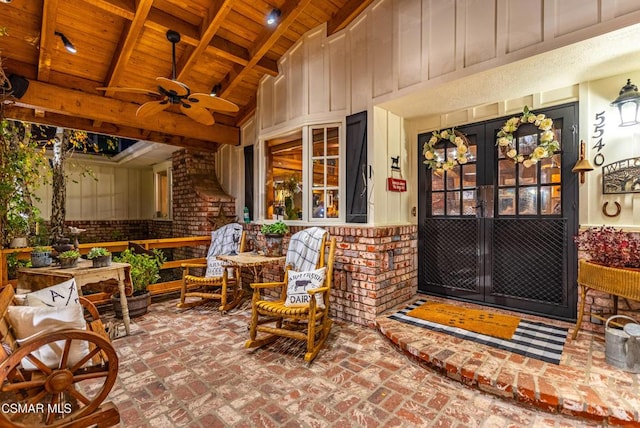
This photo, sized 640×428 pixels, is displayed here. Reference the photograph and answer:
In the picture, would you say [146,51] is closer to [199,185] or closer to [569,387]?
[199,185]

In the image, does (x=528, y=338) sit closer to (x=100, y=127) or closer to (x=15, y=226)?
(x=15, y=226)

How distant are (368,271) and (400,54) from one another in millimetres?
2329

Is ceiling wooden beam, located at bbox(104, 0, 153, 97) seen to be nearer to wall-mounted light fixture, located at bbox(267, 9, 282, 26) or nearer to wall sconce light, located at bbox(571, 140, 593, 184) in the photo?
wall-mounted light fixture, located at bbox(267, 9, 282, 26)

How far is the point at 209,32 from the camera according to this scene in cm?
341

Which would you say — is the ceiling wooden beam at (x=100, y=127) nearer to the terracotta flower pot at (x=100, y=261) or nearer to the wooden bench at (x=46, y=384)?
the terracotta flower pot at (x=100, y=261)

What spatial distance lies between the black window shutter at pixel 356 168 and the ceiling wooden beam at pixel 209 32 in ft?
5.60

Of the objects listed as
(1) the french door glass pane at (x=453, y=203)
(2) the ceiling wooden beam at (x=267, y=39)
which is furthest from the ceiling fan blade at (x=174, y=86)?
(1) the french door glass pane at (x=453, y=203)

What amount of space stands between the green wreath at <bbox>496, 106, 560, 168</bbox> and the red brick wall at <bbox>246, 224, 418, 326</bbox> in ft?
4.59

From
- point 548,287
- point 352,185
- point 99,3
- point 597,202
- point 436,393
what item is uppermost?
Answer: point 99,3

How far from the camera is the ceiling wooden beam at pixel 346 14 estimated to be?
137 inches

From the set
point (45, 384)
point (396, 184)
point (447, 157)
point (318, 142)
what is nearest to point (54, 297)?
point (45, 384)

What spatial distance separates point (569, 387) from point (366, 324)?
1.76 meters

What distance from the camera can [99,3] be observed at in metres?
2.89

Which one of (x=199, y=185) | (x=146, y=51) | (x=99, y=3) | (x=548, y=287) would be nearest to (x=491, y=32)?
(x=548, y=287)
